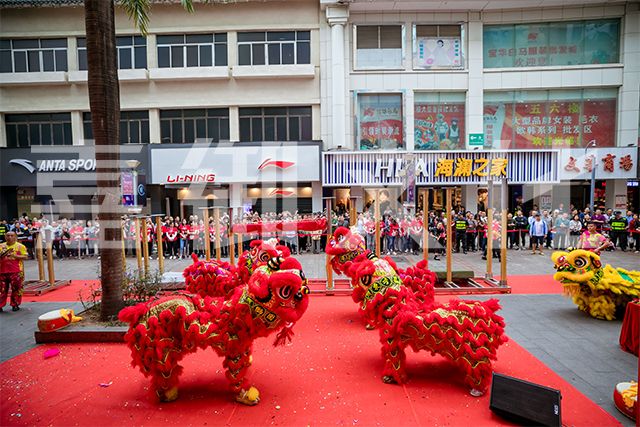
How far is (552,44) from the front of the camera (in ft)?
63.5

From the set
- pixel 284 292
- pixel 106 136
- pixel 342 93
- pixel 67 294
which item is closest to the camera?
pixel 284 292

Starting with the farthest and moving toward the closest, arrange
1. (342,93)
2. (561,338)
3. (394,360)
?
(342,93) → (561,338) → (394,360)

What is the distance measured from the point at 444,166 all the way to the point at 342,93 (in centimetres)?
610

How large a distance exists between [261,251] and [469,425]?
15.2 ft

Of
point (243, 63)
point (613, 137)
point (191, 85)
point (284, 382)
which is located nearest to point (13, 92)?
point (191, 85)

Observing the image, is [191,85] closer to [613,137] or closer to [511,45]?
[511,45]

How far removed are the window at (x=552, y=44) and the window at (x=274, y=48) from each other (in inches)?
355

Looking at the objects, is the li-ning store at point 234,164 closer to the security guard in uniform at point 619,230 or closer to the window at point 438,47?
the window at point 438,47

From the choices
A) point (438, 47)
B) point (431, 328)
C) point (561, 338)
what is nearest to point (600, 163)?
point (438, 47)

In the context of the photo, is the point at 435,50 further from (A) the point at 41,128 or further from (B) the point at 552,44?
(A) the point at 41,128

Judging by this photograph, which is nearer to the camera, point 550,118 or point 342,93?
point 342,93

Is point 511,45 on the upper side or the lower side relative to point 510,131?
upper

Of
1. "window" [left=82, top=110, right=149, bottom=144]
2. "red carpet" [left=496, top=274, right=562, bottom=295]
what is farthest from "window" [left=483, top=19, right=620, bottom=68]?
"window" [left=82, top=110, right=149, bottom=144]

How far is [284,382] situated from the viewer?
5344mm
